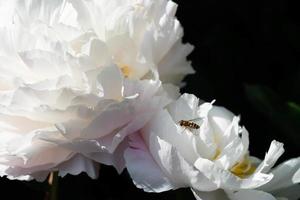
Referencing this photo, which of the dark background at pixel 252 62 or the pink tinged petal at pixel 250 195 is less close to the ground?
the pink tinged petal at pixel 250 195

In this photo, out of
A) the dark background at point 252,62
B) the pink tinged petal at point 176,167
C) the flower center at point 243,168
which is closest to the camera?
the pink tinged petal at point 176,167

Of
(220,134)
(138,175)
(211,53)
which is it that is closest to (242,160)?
(220,134)

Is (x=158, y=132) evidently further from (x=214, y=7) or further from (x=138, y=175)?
(x=214, y=7)

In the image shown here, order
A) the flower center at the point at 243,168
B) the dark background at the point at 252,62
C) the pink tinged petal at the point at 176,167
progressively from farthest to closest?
the dark background at the point at 252,62, the flower center at the point at 243,168, the pink tinged petal at the point at 176,167

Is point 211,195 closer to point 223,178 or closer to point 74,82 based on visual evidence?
point 223,178

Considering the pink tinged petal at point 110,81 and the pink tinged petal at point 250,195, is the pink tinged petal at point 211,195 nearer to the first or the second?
the pink tinged petal at point 250,195

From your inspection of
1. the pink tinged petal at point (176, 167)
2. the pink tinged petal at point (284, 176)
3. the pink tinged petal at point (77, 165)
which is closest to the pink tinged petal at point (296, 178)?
the pink tinged petal at point (284, 176)

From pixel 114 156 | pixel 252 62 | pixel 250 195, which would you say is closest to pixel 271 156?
pixel 250 195
